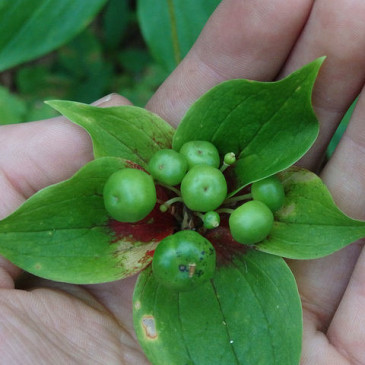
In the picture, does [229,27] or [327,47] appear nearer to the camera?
[327,47]

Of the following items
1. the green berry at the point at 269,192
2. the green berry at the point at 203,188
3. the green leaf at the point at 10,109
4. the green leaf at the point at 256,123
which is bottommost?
the green leaf at the point at 10,109

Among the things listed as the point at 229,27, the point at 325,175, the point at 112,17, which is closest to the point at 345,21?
the point at 229,27

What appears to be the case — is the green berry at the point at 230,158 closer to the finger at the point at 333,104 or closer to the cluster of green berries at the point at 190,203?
the cluster of green berries at the point at 190,203

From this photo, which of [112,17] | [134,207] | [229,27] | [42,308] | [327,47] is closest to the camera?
[134,207]

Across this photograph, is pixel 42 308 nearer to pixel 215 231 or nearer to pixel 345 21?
pixel 215 231

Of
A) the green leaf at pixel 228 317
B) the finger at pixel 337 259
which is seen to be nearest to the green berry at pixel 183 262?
the green leaf at pixel 228 317

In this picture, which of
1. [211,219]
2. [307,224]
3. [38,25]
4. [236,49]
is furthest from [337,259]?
[38,25]
